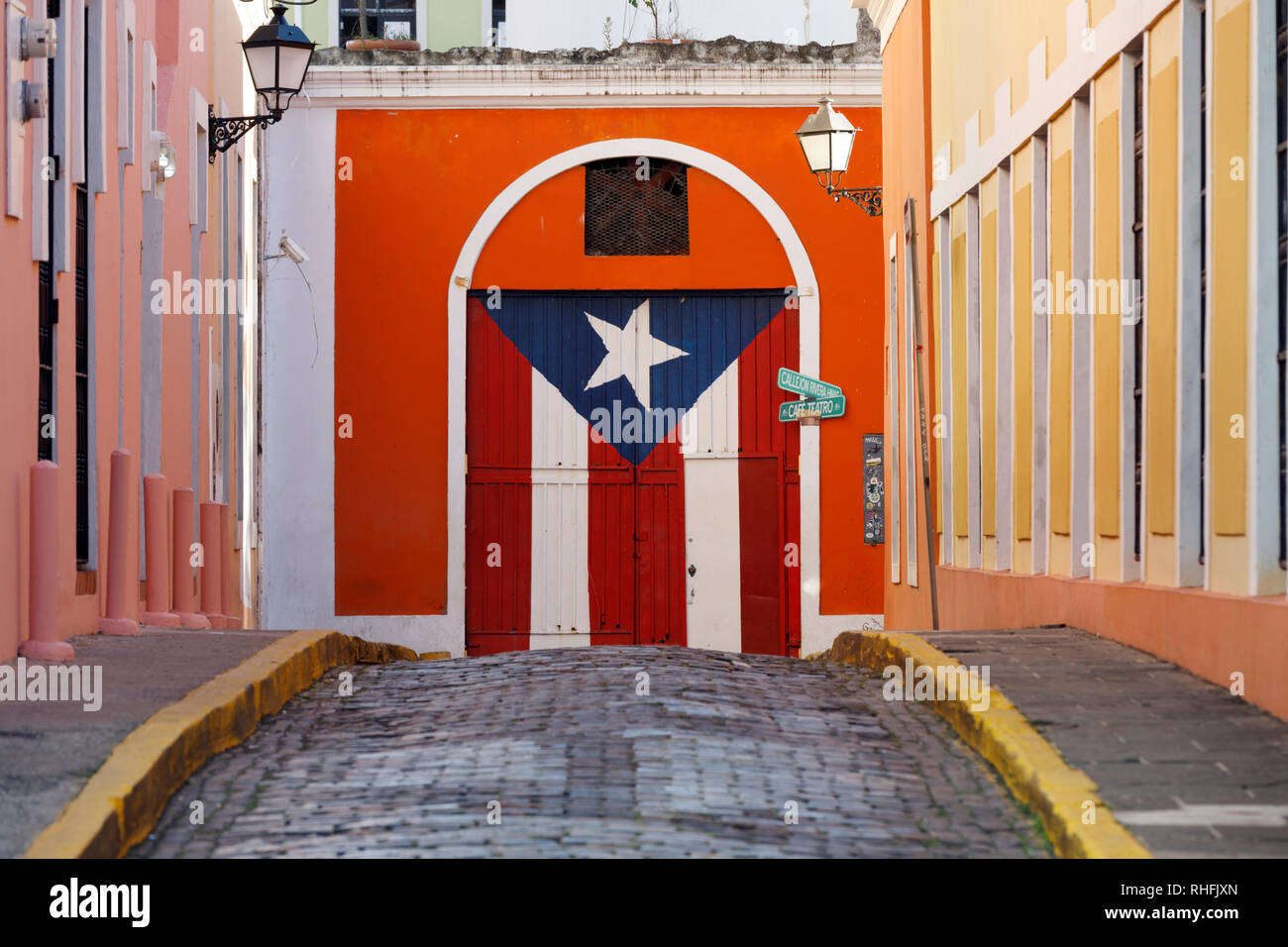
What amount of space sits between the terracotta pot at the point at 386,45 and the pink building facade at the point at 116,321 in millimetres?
2563

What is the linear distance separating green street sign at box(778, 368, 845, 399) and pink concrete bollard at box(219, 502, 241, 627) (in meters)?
5.23

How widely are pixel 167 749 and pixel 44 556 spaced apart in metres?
2.89

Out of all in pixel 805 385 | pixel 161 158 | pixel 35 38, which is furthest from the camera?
pixel 805 385

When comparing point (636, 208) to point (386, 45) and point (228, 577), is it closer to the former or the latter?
point (386, 45)

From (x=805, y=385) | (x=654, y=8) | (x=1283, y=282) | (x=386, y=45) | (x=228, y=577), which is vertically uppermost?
(x=654, y=8)

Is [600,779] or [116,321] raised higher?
[116,321]

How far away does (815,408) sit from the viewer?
16.5 m

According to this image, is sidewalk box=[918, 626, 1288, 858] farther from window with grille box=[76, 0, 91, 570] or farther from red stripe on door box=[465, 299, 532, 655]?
red stripe on door box=[465, 299, 532, 655]

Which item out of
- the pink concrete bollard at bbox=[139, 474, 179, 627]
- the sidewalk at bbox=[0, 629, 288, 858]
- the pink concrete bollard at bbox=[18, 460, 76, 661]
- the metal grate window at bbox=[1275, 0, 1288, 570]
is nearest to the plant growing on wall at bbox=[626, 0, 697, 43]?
the pink concrete bollard at bbox=[139, 474, 179, 627]

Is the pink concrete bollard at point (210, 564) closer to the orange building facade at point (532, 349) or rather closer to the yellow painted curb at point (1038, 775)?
the orange building facade at point (532, 349)

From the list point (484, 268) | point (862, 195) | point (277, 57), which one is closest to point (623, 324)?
point (484, 268)

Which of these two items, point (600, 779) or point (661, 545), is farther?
point (661, 545)

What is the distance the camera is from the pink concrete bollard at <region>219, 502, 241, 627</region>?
42.3ft
